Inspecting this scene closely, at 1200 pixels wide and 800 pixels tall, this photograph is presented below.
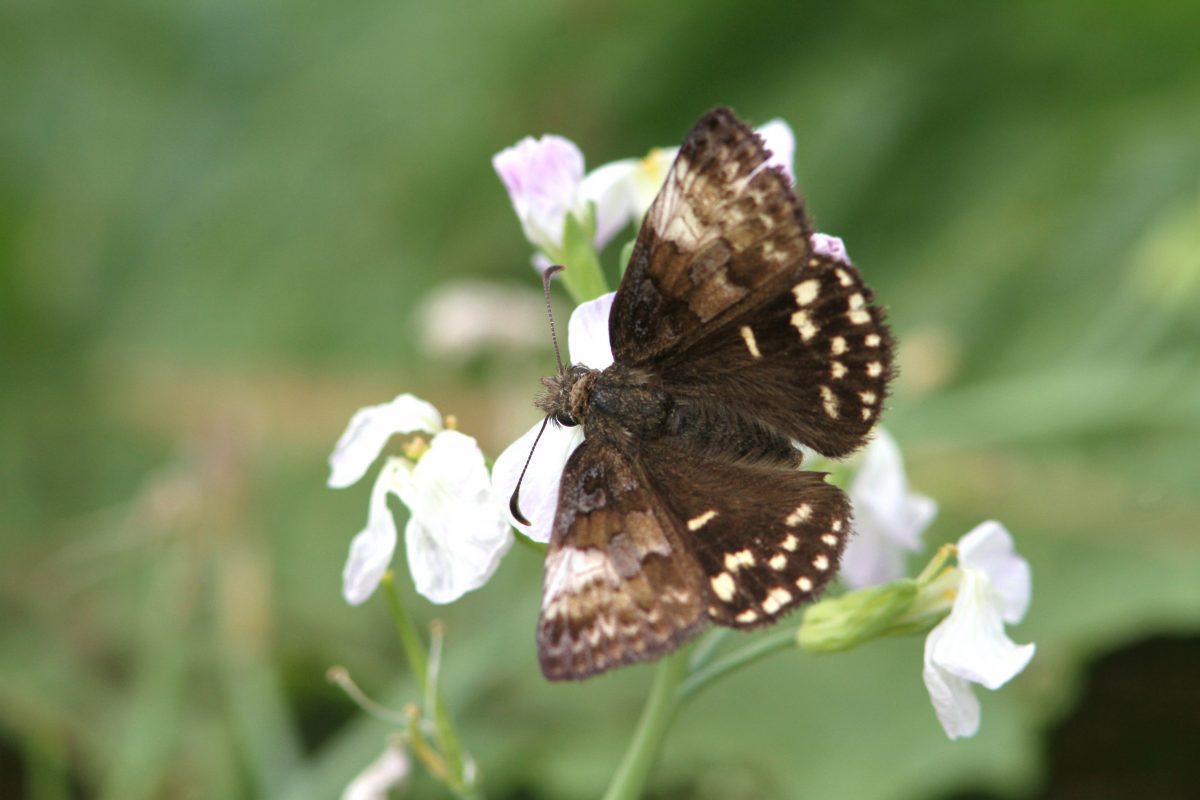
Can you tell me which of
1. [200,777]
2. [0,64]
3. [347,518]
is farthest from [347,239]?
[200,777]

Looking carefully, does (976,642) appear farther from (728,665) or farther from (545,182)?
(545,182)

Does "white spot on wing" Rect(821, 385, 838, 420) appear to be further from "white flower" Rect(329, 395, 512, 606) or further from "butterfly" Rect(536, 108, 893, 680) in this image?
"white flower" Rect(329, 395, 512, 606)

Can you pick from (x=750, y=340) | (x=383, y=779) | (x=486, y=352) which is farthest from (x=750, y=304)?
(x=486, y=352)

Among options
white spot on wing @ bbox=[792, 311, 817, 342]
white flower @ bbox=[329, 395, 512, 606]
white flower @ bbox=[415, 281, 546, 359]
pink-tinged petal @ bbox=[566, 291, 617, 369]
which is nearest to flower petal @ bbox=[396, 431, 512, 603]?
white flower @ bbox=[329, 395, 512, 606]

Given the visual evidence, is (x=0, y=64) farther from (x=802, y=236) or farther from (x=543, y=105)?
(x=802, y=236)

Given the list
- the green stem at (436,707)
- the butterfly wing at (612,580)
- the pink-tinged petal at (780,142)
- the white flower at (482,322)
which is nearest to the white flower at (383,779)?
the green stem at (436,707)

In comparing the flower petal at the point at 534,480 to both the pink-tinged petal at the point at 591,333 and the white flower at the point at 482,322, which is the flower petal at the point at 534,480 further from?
the white flower at the point at 482,322
